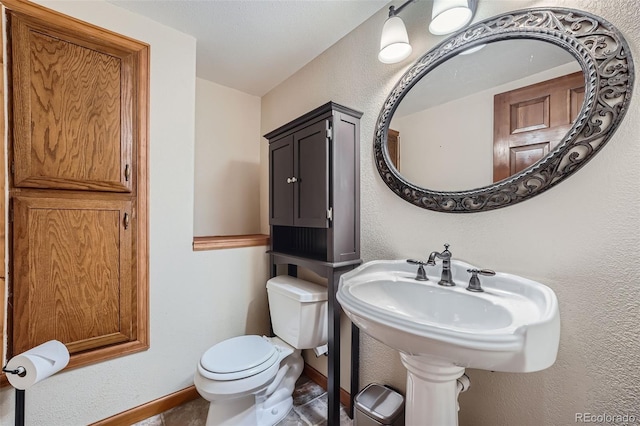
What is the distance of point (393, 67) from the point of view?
137 centimetres

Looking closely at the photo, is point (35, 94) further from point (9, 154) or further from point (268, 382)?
point (268, 382)

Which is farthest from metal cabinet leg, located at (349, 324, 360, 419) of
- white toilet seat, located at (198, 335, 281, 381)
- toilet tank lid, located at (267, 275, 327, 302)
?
white toilet seat, located at (198, 335, 281, 381)

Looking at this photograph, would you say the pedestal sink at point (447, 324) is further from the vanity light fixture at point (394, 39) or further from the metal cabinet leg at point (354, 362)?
the vanity light fixture at point (394, 39)

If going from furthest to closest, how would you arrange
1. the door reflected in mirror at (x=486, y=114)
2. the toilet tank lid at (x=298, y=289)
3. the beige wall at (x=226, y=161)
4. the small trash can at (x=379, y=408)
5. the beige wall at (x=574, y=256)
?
the beige wall at (x=226, y=161) → the toilet tank lid at (x=298, y=289) → the small trash can at (x=379, y=408) → the door reflected in mirror at (x=486, y=114) → the beige wall at (x=574, y=256)

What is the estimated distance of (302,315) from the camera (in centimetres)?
151

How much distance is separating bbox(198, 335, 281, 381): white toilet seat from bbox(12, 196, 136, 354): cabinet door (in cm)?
53

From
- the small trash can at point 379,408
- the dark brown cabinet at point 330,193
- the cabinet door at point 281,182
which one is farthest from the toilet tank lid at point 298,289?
the small trash can at point 379,408

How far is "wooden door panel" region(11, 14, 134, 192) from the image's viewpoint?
1216 mm

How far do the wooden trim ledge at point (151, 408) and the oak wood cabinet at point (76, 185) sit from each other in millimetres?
328

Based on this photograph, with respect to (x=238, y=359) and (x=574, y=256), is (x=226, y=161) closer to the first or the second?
(x=238, y=359)

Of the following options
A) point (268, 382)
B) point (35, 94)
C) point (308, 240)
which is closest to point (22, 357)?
point (268, 382)

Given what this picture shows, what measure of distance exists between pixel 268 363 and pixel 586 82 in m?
1.66

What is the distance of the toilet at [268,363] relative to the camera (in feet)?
4.00

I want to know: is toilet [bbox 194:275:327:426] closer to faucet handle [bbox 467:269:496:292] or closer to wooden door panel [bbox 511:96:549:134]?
faucet handle [bbox 467:269:496:292]
